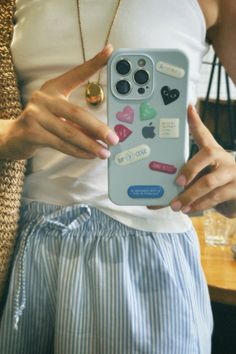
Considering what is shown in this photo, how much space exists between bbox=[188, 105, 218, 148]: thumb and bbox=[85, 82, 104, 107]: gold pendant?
9 cm

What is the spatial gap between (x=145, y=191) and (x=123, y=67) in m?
0.12

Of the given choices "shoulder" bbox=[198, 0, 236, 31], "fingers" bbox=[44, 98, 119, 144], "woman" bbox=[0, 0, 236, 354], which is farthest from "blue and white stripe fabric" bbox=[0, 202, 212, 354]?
"shoulder" bbox=[198, 0, 236, 31]

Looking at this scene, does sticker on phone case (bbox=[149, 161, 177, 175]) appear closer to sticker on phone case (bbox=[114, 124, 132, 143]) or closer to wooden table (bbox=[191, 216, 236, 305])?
sticker on phone case (bbox=[114, 124, 132, 143])

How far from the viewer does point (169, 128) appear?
460 mm

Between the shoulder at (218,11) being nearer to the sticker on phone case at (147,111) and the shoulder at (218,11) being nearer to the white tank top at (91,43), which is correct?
the white tank top at (91,43)

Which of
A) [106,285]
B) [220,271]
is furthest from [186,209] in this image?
[220,271]

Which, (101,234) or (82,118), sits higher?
(82,118)

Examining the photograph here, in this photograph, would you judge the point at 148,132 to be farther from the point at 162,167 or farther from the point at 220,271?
the point at 220,271

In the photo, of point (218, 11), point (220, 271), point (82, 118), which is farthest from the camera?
point (220, 271)

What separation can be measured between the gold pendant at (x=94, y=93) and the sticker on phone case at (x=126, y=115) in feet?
0.12

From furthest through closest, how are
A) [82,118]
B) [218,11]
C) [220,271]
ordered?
1. [220,271]
2. [218,11]
3. [82,118]

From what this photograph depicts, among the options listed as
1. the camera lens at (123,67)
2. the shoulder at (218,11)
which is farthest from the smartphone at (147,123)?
the shoulder at (218,11)

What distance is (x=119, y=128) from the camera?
1.50 ft

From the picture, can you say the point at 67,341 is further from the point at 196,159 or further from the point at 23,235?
the point at 196,159
